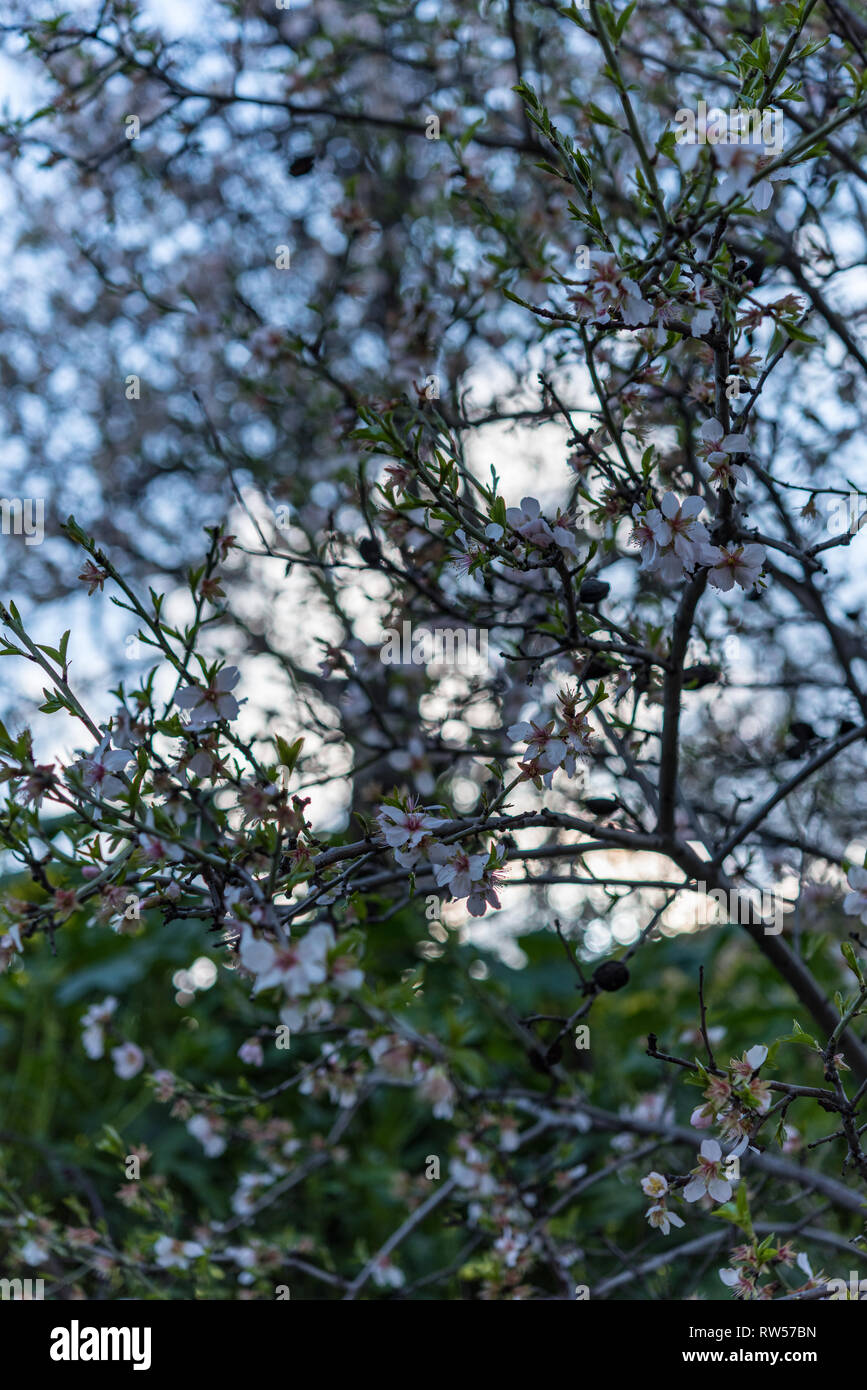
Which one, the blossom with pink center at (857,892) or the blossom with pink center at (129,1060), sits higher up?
the blossom with pink center at (129,1060)

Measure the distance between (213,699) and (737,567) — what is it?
2.64 feet

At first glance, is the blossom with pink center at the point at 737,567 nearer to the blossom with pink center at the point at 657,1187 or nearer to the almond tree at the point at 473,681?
the almond tree at the point at 473,681

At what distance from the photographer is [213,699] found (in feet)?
5.00

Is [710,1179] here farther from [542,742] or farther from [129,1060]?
[129,1060]

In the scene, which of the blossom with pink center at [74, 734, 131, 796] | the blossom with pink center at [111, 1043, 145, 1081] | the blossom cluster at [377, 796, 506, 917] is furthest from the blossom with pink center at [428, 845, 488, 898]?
the blossom with pink center at [111, 1043, 145, 1081]

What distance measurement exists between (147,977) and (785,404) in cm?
379

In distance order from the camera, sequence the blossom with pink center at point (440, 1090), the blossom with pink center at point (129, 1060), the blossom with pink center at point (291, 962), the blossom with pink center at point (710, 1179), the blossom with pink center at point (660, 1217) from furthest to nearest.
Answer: the blossom with pink center at point (129, 1060) → the blossom with pink center at point (440, 1090) → the blossom with pink center at point (660, 1217) → the blossom with pink center at point (710, 1179) → the blossom with pink center at point (291, 962)

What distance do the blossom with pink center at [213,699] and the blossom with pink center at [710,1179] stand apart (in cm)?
91

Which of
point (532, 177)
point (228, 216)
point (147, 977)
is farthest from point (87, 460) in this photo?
point (532, 177)

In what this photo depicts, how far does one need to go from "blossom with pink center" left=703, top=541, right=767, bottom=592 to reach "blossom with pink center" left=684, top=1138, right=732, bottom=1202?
80 cm

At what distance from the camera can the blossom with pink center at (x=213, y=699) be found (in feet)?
4.94

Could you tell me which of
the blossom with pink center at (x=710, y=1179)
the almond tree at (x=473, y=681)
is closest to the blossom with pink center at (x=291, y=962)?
the almond tree at (x=473, y=681)

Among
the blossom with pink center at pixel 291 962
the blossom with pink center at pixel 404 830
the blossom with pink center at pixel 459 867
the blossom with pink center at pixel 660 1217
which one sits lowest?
the blossom with pink center at pixel 660 1217

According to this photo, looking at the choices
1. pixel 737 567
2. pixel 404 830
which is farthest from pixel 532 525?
pixel 404 830
